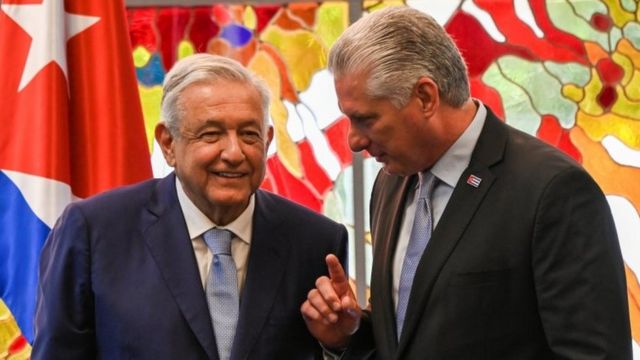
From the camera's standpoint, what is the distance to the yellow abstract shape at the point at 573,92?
4355 mm

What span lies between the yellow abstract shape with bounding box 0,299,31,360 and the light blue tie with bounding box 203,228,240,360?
1.56 meters

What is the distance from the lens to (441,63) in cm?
222

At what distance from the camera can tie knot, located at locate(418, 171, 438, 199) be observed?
2.30 meters

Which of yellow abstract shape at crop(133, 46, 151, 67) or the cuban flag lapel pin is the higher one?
yellow abstract shape at crop(133, 46, 151, 67)

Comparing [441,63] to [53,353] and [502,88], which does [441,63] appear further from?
[502,88]

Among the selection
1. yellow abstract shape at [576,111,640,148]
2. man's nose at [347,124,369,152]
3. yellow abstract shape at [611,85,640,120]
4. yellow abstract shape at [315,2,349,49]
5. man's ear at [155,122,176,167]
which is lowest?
yellow abstract shape at [576,111,640,148]

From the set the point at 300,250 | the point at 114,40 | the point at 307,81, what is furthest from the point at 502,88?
the point at 300,250

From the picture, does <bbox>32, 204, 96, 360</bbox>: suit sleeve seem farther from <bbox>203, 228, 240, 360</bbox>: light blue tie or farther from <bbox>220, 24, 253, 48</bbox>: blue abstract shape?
<bbox>220, 24, 253, 48</bbox>: blue abstract shape

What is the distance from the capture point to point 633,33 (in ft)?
14.3

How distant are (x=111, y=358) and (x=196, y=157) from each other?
49 centimetres

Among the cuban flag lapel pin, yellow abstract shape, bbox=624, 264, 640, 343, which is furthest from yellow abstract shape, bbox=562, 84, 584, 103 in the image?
the cuban flag lapel pin

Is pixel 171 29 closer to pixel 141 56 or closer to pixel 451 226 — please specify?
pixel 141 56

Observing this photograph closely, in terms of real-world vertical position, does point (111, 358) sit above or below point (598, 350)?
above

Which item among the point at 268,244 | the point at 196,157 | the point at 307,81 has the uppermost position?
the point at 307,81
